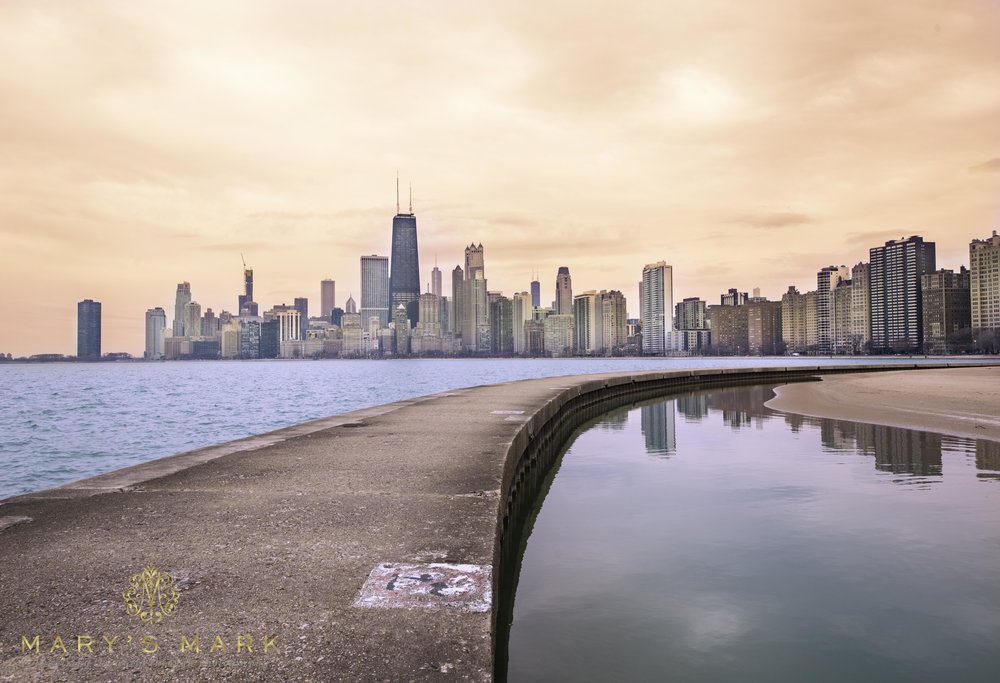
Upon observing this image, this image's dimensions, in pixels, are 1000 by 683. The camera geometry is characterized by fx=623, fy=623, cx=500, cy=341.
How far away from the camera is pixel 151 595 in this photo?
177 inches

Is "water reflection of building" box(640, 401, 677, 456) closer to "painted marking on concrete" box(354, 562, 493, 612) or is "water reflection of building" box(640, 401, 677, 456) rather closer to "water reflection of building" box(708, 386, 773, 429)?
"water reflection of building" box(708, 386, 773, 429)

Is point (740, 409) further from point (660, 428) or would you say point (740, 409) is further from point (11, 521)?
point (11, 521)

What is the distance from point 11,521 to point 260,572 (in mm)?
3392

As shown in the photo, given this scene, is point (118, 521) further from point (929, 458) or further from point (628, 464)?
point (929, 458)

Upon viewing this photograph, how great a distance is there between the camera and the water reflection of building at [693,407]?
1187 inches

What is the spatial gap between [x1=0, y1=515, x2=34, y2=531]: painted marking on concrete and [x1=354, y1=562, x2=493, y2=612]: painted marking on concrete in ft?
13.3

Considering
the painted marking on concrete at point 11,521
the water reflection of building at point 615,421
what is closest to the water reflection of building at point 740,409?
the water reflection of building at point 615,421

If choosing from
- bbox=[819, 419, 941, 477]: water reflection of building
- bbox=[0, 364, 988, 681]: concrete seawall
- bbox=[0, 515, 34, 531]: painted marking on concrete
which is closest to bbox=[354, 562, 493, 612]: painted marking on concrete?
bbox=[0, 364, 988, 681]: concrete seawall

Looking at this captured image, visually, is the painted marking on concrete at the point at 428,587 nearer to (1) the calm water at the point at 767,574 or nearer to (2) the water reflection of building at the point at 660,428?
(1) the calm water at the point at 767,574

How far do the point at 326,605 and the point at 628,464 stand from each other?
13917mm

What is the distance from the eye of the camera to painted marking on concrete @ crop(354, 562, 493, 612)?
4.28 meters

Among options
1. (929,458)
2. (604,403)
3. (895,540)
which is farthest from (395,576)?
(604,403)

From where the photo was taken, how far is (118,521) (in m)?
6.42

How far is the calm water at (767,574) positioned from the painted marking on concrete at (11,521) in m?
5.15
